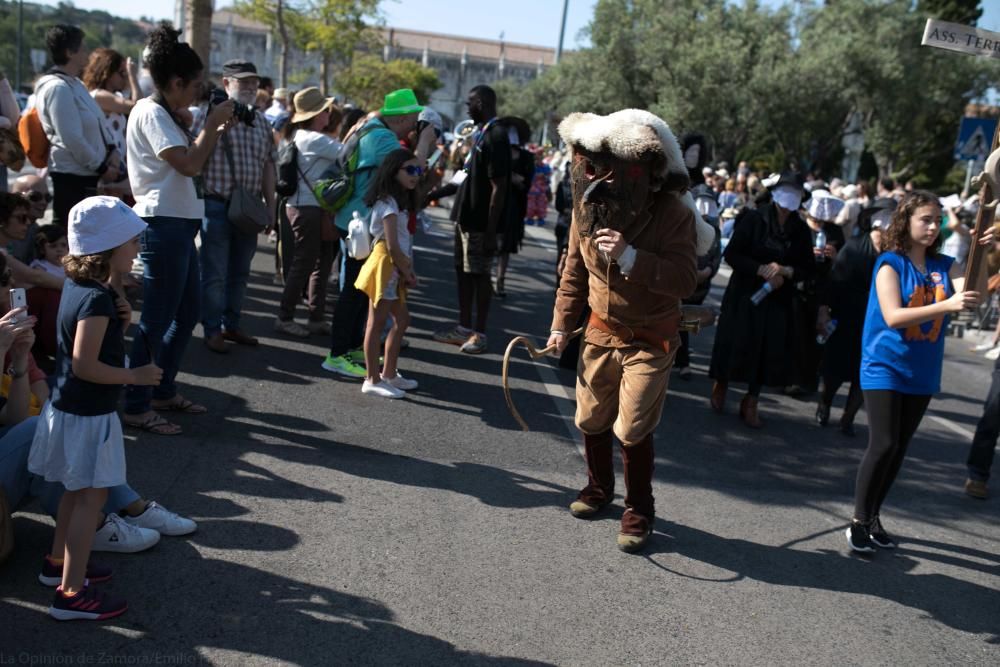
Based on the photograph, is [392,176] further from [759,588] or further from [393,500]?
[759,588]

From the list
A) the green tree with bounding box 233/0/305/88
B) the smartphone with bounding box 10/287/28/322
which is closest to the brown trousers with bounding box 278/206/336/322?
the smartphone with bounding box 10/287/28/322

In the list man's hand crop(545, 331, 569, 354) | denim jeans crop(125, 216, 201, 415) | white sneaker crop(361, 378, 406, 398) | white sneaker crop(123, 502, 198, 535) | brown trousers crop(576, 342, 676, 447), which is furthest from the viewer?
white sneaker crop(361, 378, 406, 398)

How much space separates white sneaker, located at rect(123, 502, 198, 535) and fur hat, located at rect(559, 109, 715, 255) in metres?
2.35

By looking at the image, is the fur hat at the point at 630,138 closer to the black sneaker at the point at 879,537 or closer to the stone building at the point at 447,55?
the black sneaker at the point at 879,537

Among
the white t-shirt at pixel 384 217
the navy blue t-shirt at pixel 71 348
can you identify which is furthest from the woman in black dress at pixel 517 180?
the navy blue t-shirt at pixel 71 348

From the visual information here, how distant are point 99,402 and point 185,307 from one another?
1956 millimetres

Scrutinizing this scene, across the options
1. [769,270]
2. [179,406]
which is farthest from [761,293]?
[179,406]

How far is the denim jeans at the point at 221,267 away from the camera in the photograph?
21.4 ft

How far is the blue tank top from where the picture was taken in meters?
4.52

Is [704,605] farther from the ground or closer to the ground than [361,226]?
closer to the ground

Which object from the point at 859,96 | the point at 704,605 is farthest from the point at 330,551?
the point at 859,96

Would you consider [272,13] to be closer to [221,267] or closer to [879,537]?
[221,267]

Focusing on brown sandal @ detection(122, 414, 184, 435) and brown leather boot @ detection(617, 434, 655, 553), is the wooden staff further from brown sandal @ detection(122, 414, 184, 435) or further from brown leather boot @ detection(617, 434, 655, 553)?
brown sandal @ detection(122, 414, 184, 435)

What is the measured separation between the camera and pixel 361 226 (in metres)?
6.27
